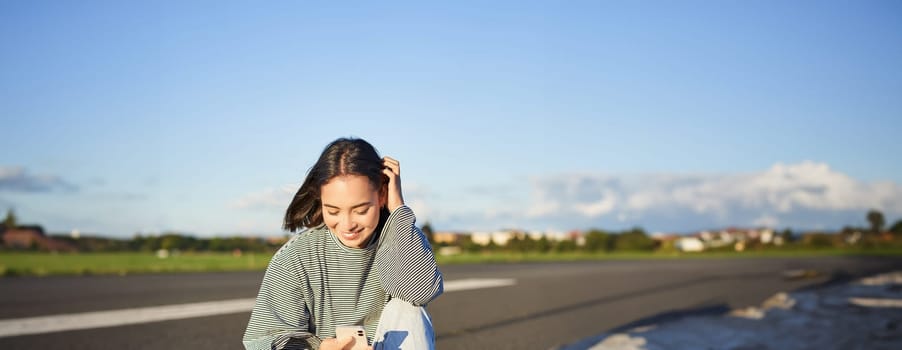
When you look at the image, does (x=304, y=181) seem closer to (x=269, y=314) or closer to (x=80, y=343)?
(x=269, y=314)

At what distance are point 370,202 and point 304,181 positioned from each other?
1.30ft

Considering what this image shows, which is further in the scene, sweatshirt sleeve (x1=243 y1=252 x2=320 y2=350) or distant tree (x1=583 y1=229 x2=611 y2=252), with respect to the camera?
distant tree (x1=583 y1=229 x2=611 y2=252)

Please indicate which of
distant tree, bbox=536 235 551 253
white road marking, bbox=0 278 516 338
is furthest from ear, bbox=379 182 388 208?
distant tree, bbox=536 235 551 253

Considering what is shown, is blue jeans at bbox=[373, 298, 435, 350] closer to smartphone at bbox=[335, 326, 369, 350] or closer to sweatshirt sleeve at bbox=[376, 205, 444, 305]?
sweatshirt sleeve at bbox=[376, 205, 444, 305]

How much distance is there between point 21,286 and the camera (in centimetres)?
1084

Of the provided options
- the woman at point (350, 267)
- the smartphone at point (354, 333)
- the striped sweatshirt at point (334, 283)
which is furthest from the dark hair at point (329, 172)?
the smartphone at point (354, 333)

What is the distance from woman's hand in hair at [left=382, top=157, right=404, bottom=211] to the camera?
334cm

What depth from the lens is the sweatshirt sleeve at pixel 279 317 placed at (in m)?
3.07

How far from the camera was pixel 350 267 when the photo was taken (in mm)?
3305

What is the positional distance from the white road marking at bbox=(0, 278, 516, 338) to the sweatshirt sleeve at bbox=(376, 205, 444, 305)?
4.29m

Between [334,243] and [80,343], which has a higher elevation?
[334,243]

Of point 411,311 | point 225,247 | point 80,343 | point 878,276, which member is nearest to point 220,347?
point 80,343

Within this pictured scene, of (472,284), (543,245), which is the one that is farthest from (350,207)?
(543,245)

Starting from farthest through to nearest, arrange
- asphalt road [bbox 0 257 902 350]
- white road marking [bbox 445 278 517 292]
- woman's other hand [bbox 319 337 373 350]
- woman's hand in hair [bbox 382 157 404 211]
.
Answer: white road marking [bbox 445 278 517 292], asphalt road [bbox 0 257 902 350], woman's hand in hair [bbox 382 157 404 211], woman's other hand [bbox 319 337 373 350]
